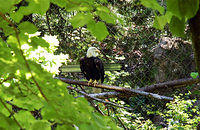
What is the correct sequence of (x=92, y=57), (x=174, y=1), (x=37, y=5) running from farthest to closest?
(x=92, y=57) → (x=37, y=5) → (x=174, y=1)

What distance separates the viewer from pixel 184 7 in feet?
0.89

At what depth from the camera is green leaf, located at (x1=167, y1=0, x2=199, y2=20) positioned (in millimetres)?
252

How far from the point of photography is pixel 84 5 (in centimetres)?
45

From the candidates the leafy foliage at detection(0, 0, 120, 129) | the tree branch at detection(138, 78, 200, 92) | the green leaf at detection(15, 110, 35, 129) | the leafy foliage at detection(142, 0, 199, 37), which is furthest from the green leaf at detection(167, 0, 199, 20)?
the tree branch at detection(138, 78, 200, 92)

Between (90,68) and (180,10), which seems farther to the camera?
(90,68)

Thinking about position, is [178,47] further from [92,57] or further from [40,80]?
[40,80]

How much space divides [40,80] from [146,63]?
7.81 ft

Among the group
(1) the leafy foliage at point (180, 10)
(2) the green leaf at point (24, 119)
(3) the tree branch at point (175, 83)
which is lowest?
(3) the tree branch at point (175, 83)

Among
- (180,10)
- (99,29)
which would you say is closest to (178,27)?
(180,10)

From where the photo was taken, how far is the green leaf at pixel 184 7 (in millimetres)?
252

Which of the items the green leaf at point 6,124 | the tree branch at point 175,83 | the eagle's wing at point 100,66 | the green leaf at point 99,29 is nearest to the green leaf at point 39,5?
the green leaf at point 99,29

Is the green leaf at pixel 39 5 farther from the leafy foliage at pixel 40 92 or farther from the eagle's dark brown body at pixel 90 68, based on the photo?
the eagle's dark brown body at pixel 90 68

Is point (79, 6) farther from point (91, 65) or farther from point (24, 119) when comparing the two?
point (91, 65)

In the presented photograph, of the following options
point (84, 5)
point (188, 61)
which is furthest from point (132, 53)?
point (84, 5)
